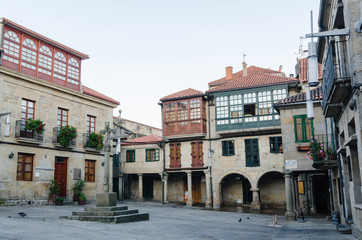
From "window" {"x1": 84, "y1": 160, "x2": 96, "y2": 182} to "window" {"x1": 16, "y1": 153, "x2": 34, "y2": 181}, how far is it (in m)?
4.80

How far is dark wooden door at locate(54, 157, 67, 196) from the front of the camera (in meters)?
23.4

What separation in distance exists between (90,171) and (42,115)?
5890 millimetres

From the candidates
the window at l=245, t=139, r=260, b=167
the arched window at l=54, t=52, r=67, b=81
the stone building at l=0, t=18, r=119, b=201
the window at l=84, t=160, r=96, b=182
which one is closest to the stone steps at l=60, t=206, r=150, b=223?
the stone building at l=0, t=18, r=119, b=201

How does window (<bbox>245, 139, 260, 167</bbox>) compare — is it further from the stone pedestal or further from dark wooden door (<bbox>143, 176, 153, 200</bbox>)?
the stone pedestal

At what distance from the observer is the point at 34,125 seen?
819 inches

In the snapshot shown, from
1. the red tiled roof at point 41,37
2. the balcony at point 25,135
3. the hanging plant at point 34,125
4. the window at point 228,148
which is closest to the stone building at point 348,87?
the window at point 228,148

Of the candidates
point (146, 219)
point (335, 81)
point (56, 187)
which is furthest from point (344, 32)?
point (56, 187)

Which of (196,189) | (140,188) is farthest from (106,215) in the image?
(196,189)

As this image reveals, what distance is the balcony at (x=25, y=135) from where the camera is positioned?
66.8ft

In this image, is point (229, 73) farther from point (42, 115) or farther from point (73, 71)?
point (42, 115)

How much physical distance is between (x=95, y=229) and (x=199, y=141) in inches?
719

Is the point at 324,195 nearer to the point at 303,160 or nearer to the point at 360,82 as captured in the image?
the point at 303,160

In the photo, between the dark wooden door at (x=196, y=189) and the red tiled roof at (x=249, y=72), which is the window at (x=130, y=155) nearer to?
the dark wooden door at (x=196, y=189)

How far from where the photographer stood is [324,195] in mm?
25688
